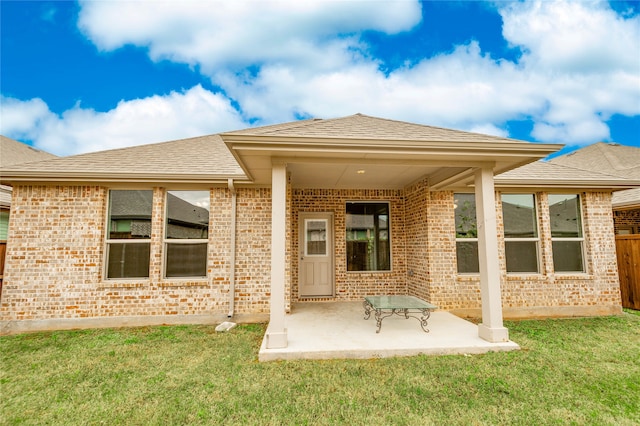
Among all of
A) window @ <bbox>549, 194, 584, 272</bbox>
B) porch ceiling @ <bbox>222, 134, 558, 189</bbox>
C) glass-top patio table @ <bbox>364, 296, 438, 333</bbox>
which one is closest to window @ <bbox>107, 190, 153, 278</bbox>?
porch ceiling @ <bbox>222, 134, 558, 189</bbox>

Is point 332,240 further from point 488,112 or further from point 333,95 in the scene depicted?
point 488,112

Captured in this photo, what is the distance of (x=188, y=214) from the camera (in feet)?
19.4

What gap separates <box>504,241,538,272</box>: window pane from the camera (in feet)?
21.0

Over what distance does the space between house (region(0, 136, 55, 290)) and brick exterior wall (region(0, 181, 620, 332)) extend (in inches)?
41.0

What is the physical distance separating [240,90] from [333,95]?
8461 millimetres

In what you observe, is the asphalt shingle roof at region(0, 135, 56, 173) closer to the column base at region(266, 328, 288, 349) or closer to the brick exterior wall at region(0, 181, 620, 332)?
the brick exterior wall at region(0, 181, 620, 332)

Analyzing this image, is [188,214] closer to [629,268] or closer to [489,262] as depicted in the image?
[489,262]

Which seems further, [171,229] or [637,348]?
[171,229]

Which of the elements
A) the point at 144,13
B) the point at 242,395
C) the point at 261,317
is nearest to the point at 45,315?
the point at 261,317

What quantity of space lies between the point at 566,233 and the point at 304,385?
663 cm

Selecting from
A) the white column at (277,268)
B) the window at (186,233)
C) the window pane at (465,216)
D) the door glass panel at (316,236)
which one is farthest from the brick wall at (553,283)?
the window at (186,233)

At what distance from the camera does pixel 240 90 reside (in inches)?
1040

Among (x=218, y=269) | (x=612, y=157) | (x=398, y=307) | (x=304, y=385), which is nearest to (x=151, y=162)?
(x=218, y=269)


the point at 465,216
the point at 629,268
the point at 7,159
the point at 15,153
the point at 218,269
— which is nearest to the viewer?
the point at 218,269
